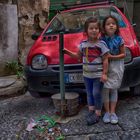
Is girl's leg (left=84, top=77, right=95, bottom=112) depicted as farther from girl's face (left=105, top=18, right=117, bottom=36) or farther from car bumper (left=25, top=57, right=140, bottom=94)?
girl's face (left=105, top=18, right=117, bottom=36)

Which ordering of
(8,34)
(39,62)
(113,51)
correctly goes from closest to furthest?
1. (113,51)
2. (39,62)
3. (8,34)

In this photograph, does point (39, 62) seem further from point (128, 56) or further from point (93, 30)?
point (128, 56)

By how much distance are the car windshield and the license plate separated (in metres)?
1.01

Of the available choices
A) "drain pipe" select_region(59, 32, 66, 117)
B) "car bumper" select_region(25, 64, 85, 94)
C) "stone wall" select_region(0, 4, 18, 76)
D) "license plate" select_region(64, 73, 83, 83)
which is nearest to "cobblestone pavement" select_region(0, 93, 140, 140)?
"drain pipe" select_region(59, 32, 66, 117)

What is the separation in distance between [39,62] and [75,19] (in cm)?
129

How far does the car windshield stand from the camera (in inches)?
191

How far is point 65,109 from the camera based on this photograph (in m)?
3.80

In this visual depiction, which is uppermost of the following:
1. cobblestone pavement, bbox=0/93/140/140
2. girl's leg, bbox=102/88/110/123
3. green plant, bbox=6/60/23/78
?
green plant, bbox=6/60/23/78

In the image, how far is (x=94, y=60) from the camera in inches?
136

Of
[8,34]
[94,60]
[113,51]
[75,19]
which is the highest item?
[75,19]

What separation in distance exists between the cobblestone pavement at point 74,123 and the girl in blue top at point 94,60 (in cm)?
21

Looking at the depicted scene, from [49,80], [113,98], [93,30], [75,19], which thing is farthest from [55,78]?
[75,19]

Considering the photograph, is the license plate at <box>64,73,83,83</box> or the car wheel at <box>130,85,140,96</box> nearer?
the license plate at <box>64,73,83,83</box>

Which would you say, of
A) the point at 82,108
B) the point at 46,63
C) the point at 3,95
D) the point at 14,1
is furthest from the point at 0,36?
the point at 82,108
